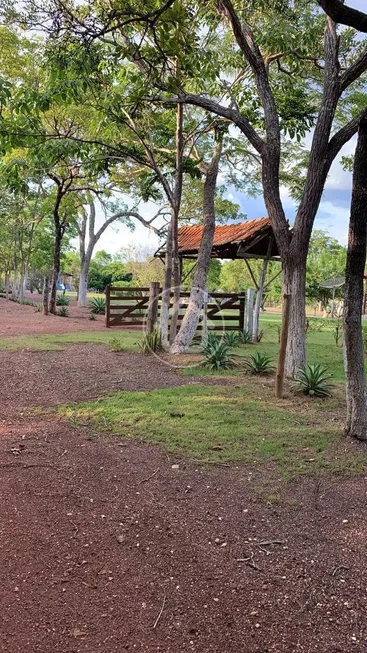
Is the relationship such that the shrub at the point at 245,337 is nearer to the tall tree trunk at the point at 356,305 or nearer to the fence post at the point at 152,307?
the fence post at the point at 152,307

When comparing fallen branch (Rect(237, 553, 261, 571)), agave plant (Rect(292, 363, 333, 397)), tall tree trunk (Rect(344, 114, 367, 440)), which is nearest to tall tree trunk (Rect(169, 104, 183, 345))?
agave plant (Rect(292, 363, 333, 397))

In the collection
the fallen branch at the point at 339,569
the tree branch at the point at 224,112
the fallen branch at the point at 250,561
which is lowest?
the fallen branch at the point at 250,561

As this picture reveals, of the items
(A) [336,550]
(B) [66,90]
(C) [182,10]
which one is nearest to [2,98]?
(B) [66,90]

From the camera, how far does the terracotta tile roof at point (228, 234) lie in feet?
41.0

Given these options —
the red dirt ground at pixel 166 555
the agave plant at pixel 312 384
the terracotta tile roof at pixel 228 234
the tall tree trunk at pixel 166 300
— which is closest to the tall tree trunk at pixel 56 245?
the terracotta tile roof at pixel 228 234

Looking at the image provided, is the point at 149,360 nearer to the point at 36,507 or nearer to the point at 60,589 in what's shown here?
the point at 36,507

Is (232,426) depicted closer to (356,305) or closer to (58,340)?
(356,305)

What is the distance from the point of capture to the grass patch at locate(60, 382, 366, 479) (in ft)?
14.3

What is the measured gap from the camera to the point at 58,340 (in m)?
11.4

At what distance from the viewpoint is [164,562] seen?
2.73 metres

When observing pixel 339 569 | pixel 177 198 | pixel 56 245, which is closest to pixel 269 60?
pixel 177 198

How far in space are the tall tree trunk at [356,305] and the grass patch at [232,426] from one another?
363 millimetres

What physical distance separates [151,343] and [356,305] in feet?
19.7

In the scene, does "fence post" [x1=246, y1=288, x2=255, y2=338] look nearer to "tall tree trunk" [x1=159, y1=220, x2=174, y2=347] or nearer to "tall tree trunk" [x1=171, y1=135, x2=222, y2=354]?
"tall tree trunk" [x1=171, y1=135, x2=222, y2=354]
